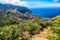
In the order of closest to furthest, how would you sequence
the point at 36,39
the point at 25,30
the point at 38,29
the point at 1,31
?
the point at 1,31 < the point at 36,39 < the point at 25,30 < the point at 38,29

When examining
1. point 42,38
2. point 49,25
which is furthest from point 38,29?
point 49,25

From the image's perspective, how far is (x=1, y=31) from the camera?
606 inches

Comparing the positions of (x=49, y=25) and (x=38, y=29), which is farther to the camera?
(x=49, y=25)

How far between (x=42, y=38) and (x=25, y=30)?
2.11 metres

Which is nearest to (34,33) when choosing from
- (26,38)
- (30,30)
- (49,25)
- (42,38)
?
(30,30)

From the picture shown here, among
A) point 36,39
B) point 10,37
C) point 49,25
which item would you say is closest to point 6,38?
point 10,37

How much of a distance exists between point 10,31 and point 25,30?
3537 mm

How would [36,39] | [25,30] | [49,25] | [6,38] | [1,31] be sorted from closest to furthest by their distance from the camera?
1. [6,38]
2. [1,31]
3. [36,39]
4. [25,30]
5. [49,25]

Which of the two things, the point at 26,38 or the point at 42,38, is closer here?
the point at 26,38

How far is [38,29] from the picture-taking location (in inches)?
817

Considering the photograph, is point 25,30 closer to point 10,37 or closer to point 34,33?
point 34,33

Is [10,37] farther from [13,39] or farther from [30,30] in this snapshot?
[30,30]

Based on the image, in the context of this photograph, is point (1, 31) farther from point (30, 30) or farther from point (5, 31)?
point (30, 30)

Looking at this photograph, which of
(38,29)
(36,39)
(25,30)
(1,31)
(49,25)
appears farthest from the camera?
(49,25)
